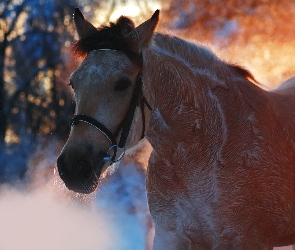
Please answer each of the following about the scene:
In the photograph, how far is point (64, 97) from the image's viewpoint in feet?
41.6

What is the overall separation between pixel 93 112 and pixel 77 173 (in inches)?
11.9

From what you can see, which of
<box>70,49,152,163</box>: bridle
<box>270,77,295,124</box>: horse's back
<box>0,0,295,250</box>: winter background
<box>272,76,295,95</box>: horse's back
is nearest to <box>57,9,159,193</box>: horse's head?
<box>70,49,152,163</box>: bridle

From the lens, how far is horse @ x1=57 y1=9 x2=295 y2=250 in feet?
10.5

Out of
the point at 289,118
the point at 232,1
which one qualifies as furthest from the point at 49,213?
the point at 289,118

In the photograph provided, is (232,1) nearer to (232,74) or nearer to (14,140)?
(232,74)

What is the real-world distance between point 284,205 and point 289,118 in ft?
2.07

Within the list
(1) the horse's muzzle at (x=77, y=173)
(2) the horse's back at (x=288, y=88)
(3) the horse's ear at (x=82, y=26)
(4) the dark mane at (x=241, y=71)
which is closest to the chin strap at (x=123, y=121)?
(1) the horse's muzzle at (x=77, y=173)

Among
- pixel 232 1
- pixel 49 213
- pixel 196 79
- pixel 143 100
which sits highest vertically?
pixel 232 1

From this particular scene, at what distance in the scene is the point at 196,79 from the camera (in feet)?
11.8

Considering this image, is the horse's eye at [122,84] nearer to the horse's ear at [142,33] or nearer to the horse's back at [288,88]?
the horse's ear at [142,33]

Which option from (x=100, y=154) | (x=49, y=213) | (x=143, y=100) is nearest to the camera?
(x=100, y=154)

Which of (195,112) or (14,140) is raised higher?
(14,140)

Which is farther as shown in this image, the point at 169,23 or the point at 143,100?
the point at 169,23

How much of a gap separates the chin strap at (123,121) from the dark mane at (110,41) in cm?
16
